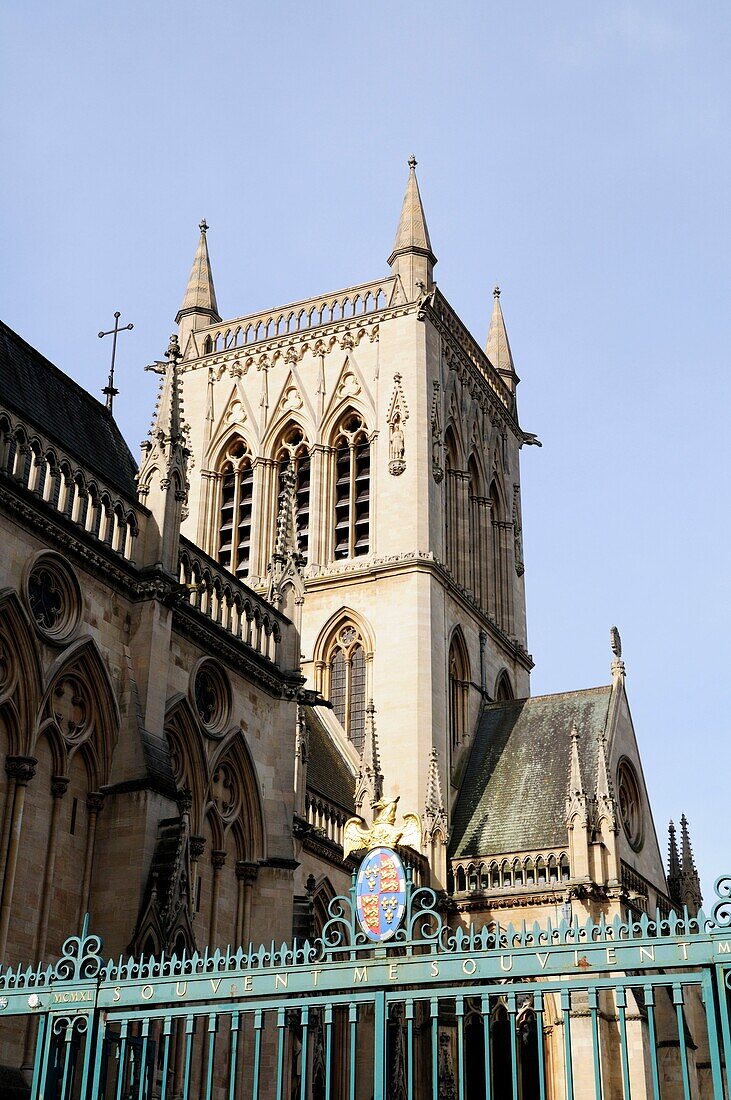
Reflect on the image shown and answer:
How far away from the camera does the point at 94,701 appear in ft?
56.6

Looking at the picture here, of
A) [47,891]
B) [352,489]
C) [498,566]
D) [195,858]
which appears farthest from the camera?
[498,566]

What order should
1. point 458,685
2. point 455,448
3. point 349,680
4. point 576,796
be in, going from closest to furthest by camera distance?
point 576,796 → point 349,680 → point 458,685 → point 455,448

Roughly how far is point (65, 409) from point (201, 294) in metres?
24.6

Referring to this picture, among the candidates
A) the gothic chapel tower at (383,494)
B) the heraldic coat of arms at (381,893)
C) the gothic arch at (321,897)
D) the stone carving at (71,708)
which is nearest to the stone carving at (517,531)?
the gothic chapel tower at (383,494)

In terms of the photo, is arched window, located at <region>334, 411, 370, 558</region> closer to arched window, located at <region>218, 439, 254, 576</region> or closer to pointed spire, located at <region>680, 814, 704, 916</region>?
arched window, located at <region>218, 439, 254, 576</region>

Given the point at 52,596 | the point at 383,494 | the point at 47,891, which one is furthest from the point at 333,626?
the point at 47,891

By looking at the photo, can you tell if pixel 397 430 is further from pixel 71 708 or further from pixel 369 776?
pixel 71 708

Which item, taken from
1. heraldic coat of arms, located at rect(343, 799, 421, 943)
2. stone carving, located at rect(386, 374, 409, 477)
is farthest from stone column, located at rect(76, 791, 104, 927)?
stone carving, located at rect(386, 374, 409, 477)

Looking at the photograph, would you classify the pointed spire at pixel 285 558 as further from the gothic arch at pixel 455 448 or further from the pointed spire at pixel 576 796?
the gothic arch at pixel 455 448

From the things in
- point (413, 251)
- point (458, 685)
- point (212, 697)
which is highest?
point (413, 251)

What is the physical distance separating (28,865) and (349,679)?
→ 21.1 meters

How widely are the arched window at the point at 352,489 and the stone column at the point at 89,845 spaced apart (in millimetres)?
21130

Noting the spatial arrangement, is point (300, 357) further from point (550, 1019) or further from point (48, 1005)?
point (48, 1005)

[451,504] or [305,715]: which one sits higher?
[451,504]
